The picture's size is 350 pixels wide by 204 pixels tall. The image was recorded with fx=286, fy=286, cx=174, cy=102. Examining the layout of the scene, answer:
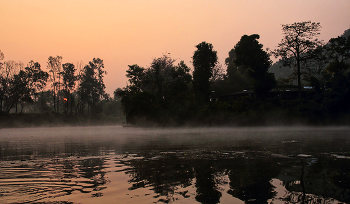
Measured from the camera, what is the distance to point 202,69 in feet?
230

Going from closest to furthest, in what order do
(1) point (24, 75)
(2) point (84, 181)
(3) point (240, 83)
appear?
(2) point (84, 181) → (1) point (24, 75) → (3) point (240, 83)

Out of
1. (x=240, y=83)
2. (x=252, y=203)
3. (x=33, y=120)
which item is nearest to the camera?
(x=252, y=203)

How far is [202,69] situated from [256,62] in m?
16.5

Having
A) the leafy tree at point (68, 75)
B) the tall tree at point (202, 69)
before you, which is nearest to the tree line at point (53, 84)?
the leafy tree at point (68, 75)

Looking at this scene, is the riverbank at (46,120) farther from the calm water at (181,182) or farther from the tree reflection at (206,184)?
the tree reflection at (206,184)

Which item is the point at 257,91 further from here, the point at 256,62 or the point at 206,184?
the point at 206,184

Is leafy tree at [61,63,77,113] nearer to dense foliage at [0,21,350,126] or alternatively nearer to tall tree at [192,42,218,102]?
dense foliage at [0,21,350,126]

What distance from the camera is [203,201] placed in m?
5.10

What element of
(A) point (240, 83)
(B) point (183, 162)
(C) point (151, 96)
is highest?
(A) point (240, 83)

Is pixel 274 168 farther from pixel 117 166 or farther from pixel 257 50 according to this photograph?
pixel 257 50

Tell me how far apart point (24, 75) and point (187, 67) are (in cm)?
4692

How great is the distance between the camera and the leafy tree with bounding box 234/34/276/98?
2210 inches

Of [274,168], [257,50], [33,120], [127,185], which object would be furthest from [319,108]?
[33,120]

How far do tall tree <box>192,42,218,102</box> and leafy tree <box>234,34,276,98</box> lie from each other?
11.9m
